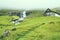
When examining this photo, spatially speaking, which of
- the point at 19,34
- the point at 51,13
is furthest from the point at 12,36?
the point at 51,13

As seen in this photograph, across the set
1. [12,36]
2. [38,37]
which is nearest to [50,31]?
[38,37]

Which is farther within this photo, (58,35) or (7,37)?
(7,37)

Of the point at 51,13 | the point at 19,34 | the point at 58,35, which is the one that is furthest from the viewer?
the point at 51,13

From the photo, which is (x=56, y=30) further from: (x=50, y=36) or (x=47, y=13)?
(x=47, y=13)

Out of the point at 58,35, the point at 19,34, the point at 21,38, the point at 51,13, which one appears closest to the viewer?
the point at 58,35

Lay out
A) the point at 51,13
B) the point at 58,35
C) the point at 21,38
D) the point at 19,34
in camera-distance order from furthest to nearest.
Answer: the point at 51,13
the point at 19,34
the point at 21,38
the point at 58,35

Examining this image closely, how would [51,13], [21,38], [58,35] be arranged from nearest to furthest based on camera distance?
[58,35], [21,38], [51,13]

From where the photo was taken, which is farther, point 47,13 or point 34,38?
point 47,13

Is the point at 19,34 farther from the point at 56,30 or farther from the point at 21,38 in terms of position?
the point at 56,30
